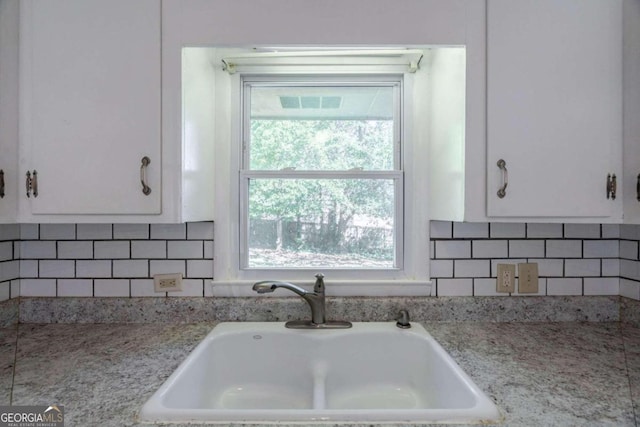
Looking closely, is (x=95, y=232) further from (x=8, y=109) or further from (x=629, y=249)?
(x=629, y=249)

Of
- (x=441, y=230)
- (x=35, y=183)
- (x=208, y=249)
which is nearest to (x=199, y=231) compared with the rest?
(x=208, y=249)

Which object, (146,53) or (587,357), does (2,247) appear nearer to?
(146,53)

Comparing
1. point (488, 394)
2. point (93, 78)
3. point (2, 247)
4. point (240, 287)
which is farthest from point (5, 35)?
point (488, 394)

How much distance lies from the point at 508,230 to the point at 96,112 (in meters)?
1.62

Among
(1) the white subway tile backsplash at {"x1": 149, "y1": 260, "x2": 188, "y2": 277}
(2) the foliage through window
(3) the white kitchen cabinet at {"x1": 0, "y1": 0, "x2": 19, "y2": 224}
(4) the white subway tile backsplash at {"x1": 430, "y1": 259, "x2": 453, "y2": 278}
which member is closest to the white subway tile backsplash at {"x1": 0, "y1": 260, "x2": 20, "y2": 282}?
(3) the white kitchen cabinet at {"x1": 0, "y1": 0, "x2": 19, "y2": 224}

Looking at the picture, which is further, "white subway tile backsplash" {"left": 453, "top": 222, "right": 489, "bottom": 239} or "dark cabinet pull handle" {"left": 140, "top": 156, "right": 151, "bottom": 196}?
"white subway tile backsplash" {"left": 453, "top": 222, "right": 489, "bottom": 239}

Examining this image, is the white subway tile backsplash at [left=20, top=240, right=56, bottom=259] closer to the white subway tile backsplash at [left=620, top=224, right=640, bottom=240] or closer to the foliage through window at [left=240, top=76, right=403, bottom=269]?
the foliage through window at [left=240, top=76, right=403, bottom=269]

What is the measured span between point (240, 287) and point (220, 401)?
0.41 metres

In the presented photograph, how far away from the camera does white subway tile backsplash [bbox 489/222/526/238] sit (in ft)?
4.35

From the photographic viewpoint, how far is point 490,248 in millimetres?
1329

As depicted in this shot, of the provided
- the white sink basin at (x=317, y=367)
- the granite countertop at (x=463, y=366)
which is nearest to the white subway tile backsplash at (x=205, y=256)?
the granite countertop at (x=463, y=366)

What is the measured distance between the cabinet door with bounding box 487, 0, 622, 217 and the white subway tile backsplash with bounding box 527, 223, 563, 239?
0.29 meters

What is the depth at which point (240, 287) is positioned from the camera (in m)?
1.32

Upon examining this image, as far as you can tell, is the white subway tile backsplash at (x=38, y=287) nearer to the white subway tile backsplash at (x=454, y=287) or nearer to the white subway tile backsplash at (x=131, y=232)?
the white subway tile backsplash at (x=131, y=232)
